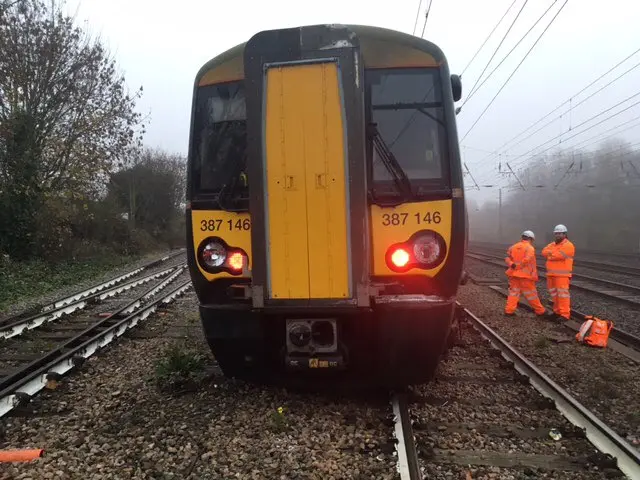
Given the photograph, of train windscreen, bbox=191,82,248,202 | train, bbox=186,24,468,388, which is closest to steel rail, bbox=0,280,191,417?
train, bbox=186,24,468,388

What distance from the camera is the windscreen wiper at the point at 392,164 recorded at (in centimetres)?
379

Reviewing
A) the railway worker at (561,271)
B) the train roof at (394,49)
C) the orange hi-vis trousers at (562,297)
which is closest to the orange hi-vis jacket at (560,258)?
the railway worker at (561,271)

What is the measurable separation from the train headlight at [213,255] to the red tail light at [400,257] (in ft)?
4.48

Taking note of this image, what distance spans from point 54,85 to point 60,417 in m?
16.2

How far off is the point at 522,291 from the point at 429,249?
5909 millimetres

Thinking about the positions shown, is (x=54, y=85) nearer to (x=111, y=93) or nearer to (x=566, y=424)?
(x=111, y=93)

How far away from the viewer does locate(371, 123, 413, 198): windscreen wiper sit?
3.79 metres

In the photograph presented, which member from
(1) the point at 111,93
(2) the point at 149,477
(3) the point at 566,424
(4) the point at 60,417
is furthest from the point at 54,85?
(3) the point at 566,424

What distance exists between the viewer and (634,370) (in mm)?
5539

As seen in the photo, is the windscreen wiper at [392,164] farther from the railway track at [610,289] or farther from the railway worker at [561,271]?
the railway track at [610,289]

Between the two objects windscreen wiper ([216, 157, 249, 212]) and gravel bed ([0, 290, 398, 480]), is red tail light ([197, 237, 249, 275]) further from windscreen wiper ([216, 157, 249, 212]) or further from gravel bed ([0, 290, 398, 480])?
gravel bed ([0, 290, 398, 480])

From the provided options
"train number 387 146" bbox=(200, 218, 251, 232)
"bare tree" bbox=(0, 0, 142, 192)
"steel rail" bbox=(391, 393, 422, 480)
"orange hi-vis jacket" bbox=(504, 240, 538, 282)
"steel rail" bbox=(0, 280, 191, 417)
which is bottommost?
"steel rail" bbox=(391, 393, 422, 480)

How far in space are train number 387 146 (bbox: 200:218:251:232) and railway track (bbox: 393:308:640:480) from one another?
1916mm

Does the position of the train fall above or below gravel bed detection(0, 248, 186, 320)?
above
